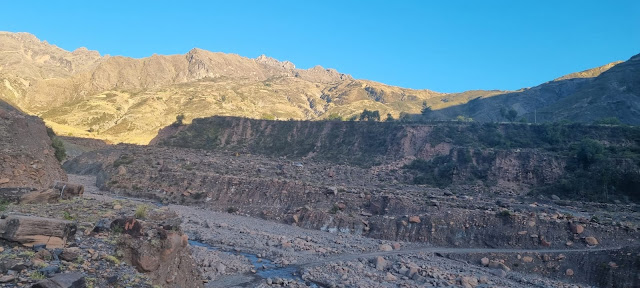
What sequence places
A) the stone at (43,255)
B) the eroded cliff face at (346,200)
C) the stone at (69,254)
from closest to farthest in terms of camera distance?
the stone at (43,255), the stone at (69,254), the eroded cliff face at (346,200)

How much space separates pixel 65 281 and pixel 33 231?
7.98ft

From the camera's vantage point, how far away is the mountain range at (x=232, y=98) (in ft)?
315

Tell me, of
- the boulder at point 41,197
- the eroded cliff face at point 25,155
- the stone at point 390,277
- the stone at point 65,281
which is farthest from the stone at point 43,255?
the eroded cliff face at point 25,155

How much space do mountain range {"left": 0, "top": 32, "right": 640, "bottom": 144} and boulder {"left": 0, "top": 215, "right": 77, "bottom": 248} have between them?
79681 millimetres

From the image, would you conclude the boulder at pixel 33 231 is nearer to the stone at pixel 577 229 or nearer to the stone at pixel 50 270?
the stone at pixel 50 270

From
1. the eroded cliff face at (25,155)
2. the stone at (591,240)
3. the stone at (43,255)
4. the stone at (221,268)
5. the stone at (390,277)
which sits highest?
the eroded cliff face at (25,155)

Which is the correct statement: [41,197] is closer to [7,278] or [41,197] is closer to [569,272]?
[7,278]

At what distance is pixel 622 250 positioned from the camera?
22094 millimetres

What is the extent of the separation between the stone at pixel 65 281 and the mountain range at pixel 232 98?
81637 mm

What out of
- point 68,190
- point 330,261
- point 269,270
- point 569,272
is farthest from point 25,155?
point 569,272

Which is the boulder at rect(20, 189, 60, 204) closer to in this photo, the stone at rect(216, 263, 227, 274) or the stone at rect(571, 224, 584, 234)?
the stone at rect(216, 263, 227, 274)

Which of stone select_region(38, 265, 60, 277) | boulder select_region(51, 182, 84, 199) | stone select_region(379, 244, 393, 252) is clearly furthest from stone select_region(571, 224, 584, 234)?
boulder select_region(51, 182, 84, 199)

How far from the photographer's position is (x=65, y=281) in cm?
867

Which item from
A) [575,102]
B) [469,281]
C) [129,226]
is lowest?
[469,281]
